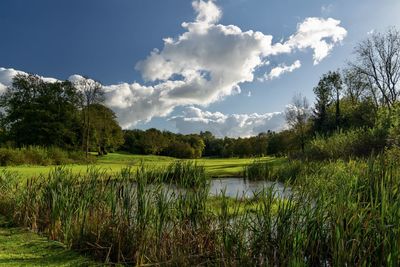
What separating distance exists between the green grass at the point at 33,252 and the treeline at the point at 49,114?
102ft

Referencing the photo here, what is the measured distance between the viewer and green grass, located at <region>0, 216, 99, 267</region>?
4785mm

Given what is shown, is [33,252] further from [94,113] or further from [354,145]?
[94,113]

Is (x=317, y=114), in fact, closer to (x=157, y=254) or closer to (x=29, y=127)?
(x=29, y=127)

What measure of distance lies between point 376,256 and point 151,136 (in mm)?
58986

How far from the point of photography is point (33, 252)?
5.25 metres

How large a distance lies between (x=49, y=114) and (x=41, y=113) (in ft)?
2.77

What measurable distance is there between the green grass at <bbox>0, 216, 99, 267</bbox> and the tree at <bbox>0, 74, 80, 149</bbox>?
32703 millimetres

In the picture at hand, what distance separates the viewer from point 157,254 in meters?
4.63

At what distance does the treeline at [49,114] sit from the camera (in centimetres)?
3688

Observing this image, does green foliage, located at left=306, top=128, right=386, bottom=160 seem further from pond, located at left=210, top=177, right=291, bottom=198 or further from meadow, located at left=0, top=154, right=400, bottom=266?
meadow, located at left=0, top=154, right=400, bottom=266

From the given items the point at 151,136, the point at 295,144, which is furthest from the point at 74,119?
the point at 295,144

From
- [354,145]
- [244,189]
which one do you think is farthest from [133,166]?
[354,145]

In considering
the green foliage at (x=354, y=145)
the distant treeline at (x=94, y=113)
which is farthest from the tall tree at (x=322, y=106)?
the green foliage at (x=354, y=145)

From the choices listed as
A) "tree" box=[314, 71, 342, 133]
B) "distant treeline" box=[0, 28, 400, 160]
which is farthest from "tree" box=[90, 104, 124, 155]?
"tree" box=[314, 71, 342, 133]
